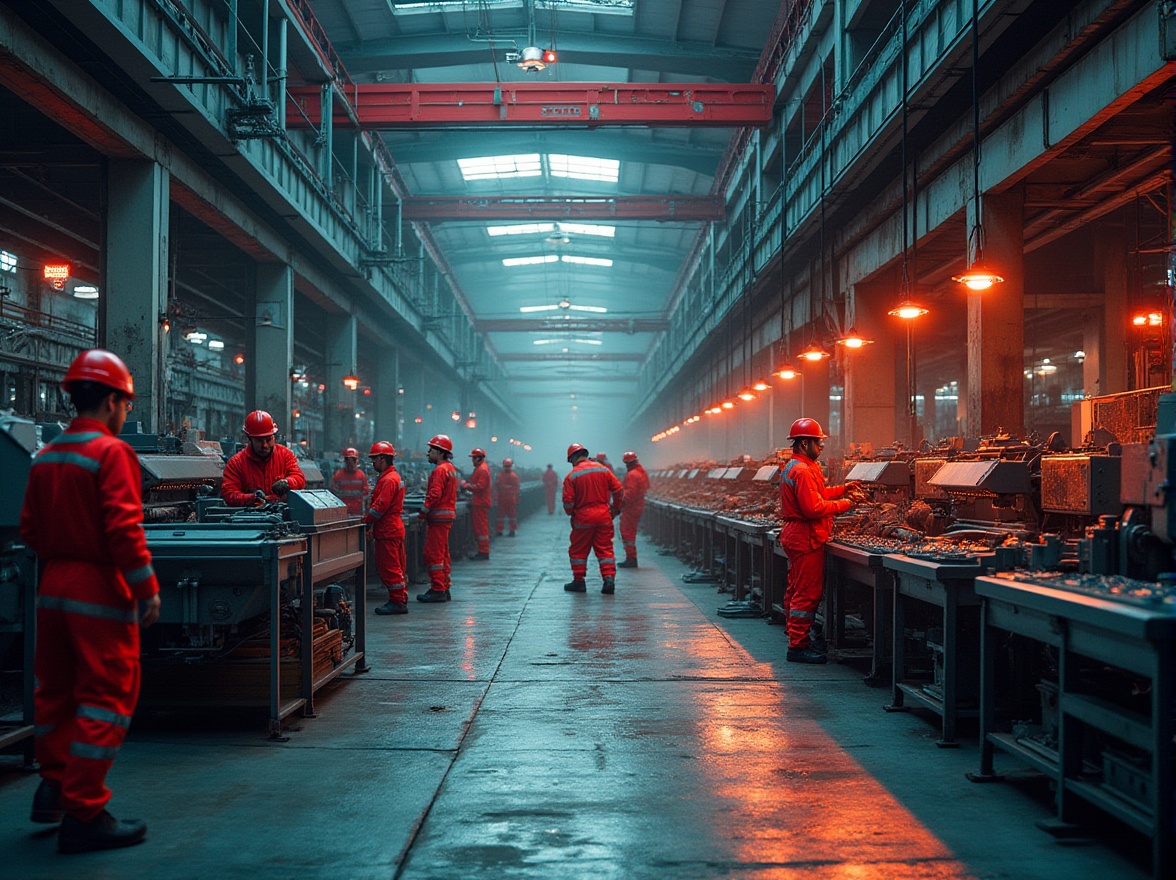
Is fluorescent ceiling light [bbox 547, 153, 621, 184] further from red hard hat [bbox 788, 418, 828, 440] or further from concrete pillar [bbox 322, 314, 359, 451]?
red hard hat [bbox 788, 418, 828, 440]

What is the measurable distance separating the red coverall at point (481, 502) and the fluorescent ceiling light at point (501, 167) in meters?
10.9

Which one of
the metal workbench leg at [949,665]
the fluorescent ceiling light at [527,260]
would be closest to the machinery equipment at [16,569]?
the metal workbench leg at [949,665]

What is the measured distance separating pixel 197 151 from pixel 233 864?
10.9 metres

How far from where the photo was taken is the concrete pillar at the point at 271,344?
54.8 ft

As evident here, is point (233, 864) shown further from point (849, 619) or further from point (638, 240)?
point (638, 240)

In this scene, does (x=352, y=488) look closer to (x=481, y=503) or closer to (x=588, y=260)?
(x=481, y=503)

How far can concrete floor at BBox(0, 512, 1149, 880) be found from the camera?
3.30 meters

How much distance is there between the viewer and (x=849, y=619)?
8234 mm

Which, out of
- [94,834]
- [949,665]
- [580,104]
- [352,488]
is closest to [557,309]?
[580,104]

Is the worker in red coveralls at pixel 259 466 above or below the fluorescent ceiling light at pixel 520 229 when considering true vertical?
below

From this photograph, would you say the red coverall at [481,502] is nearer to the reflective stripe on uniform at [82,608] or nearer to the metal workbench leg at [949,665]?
the metal workbench leg at [949,665]

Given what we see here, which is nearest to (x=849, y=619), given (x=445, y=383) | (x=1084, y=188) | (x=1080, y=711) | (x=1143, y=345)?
(x=1080, y=711)

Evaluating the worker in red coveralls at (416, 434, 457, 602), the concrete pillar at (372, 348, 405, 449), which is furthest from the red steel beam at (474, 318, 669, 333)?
the worker in red coveralls at (416, 434, 457, 602)

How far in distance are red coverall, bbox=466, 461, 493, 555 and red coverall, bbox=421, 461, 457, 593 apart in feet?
18.0
